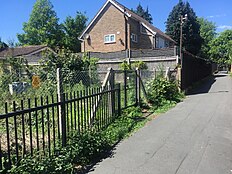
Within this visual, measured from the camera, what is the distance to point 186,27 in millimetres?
40531

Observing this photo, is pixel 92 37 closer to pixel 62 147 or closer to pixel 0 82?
pixel 0 82

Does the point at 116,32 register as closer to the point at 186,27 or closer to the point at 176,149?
the point at 186,27

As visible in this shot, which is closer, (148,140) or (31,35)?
(148,140)

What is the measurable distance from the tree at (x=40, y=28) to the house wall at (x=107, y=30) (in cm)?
2383

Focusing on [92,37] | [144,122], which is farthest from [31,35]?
[144,122]

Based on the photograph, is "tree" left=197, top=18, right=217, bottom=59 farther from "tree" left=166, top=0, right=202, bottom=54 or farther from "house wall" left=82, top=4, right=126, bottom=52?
"house wall" left=82, top=4, right=126, bottom=52

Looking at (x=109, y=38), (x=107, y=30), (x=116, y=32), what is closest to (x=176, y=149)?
(x=116, y=32)

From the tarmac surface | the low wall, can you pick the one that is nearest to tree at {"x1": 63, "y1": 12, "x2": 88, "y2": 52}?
the low wall

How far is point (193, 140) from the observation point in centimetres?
564

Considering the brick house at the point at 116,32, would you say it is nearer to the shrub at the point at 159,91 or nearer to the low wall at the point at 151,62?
the low wall at the point at 151,62

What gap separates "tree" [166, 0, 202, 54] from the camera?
4059cm

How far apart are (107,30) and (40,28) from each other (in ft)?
96.5

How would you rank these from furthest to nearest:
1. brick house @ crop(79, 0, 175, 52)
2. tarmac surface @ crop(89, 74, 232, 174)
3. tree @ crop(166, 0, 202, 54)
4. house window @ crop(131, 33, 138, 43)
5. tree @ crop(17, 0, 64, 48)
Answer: tree @ crop(17, 0, 64, 48)
tree @ crop(166, 0, 202, 54)
house window @ crop(131, 33, 138, 43)
brick house @ crop(79, 0, 175, 52)
tarmac surface @ crop(89, 74, 232, 174)

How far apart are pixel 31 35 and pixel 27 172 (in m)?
55.3
